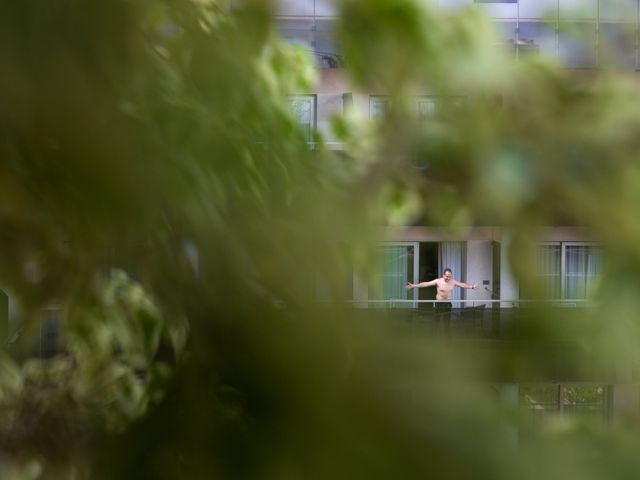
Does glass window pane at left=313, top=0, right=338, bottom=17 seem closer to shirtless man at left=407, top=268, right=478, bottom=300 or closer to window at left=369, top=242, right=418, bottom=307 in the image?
window at left=369, top=242, right=418, bottom=307

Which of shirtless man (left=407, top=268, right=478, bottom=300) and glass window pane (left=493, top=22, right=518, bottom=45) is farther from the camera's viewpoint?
shirtless man (left=407, top=268, right=478, bottom=300)

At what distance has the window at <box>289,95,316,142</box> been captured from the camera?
0.20 m

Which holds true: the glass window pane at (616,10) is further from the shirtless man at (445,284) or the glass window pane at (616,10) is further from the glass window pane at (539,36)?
the shirtless man at (445,284)

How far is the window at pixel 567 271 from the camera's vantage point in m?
0.13

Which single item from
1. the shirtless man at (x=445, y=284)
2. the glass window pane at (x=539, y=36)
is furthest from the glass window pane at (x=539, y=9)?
the shirtless man at (x=445, y=284)

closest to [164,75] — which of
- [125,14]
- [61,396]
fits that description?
[125,14]

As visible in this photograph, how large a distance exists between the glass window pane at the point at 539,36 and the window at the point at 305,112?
6 cm

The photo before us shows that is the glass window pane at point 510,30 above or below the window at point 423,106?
above

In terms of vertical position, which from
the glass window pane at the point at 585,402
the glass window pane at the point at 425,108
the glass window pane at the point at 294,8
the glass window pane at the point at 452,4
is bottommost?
the glass window pane at the point at 585,402

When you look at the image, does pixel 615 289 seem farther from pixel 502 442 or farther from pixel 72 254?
pixel 72 254

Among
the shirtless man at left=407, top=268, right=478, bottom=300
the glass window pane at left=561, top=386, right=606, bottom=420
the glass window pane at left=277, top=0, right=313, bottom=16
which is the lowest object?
the glass window pane at left=561, top=386, right=606, bottom=420

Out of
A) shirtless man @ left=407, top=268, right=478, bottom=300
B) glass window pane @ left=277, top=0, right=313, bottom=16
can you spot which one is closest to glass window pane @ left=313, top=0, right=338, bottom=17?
glass window pane @ left=277, top=0, right=313, bottom=16

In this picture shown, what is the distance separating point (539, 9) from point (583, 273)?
61mm

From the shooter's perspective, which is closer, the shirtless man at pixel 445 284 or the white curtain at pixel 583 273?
the white curtain at pixel 583 273
